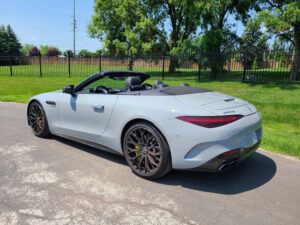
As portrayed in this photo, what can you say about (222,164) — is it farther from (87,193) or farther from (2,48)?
(2,48)

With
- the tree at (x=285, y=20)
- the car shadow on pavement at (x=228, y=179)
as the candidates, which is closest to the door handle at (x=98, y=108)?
the car shadow on pavement at (x=228, y=179)

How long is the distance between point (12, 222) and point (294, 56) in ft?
47.3

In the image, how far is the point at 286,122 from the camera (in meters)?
7.00

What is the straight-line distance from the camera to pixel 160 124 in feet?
10.9

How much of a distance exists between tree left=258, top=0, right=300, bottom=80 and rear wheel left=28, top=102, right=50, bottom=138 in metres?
12.3

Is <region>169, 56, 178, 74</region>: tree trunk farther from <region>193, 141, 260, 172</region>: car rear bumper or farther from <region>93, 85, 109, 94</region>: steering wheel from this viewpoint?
<region>193, 141, 260, 172</region>: car rear bumper

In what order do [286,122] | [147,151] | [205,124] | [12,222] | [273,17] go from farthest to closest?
[273,17], [286,122], [147,151], [205,124], [12,222]

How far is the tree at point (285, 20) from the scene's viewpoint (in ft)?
43.0

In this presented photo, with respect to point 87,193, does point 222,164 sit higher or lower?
higher

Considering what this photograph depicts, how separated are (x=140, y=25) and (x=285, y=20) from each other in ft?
40.9

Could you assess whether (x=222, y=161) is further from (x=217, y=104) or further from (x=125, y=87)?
(x=125, y=87)

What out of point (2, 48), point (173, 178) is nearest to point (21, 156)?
point (173, 178)

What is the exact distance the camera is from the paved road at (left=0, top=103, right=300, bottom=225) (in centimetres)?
273

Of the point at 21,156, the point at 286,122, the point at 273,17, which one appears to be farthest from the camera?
the point at 273,17
